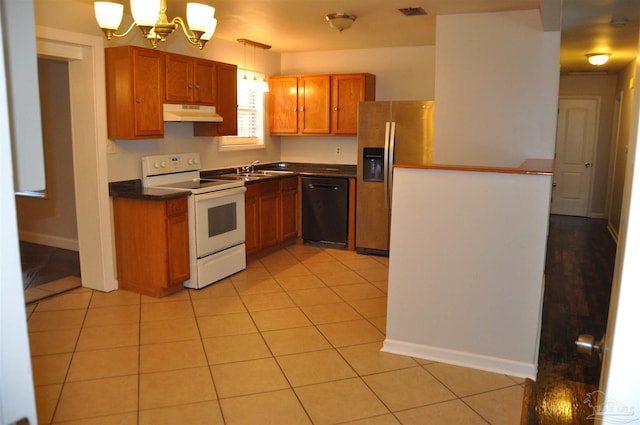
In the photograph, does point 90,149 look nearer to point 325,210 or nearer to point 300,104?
point 325,210

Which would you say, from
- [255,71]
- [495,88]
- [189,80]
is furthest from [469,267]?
[255,71]

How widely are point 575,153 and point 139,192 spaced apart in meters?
7.68

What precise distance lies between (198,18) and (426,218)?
5.77ft

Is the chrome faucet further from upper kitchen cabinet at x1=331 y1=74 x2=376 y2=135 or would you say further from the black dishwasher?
upper kitchen cabinet at x1=331 y1=74 x2=376 y2=135

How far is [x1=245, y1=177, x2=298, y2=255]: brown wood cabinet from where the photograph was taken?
18.1 feet

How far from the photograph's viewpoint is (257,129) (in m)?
6.65

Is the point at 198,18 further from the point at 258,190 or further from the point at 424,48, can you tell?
the point at 424,48

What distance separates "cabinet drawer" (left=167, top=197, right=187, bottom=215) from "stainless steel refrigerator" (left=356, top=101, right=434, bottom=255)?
7.11ft

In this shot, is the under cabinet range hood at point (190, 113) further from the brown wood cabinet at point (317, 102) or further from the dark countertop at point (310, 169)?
the brown wood cabinet at point (317, 102)

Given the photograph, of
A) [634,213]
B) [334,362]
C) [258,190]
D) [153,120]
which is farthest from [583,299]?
[634,213]

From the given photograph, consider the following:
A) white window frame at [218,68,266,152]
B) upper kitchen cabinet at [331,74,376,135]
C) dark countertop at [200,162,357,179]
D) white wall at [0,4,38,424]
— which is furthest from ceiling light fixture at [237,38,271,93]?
white wall at [0,4,38,424]

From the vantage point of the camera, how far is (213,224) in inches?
187

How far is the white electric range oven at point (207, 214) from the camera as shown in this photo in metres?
4.57

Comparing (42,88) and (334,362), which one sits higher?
(42,88)
